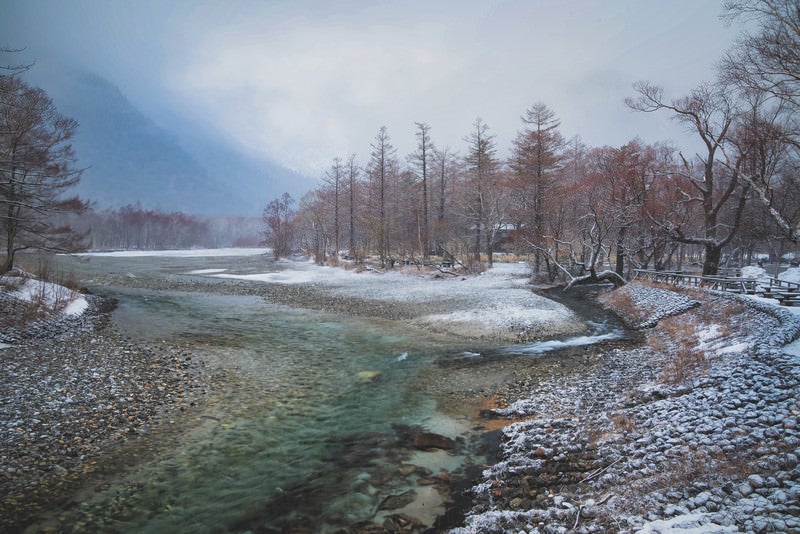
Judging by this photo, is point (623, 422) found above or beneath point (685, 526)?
beneath

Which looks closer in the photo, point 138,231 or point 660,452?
point 660,452

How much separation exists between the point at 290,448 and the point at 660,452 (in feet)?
22.1

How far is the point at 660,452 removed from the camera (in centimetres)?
662

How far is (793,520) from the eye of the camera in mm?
4246

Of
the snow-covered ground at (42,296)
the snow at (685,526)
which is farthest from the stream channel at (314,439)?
the snow-covered ground at (42,296)

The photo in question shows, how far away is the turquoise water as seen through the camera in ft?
19.9

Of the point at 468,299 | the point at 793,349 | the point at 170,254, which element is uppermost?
the point at 170,254

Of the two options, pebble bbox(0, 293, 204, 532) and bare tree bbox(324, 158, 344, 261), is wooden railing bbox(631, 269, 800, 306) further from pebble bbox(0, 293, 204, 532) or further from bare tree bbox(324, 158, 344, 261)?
bare tree bbox(324, 158, 344, 261)

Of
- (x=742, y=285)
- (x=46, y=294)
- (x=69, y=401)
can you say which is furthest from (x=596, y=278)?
(x=46, y=294)

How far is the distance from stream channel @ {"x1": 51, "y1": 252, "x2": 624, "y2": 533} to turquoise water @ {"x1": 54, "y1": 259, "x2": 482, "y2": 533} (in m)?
0.03

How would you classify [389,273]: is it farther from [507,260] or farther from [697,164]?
[697,164]

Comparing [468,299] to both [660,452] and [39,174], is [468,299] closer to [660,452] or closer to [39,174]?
[660,452]

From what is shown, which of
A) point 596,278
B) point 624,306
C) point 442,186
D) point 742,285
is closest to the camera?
point 742,285

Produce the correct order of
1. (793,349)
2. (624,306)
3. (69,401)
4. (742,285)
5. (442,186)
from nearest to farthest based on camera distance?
1. (69,401)
2. (793,349)
3. (742,285)
4. (624,306)
5. (442,186)
